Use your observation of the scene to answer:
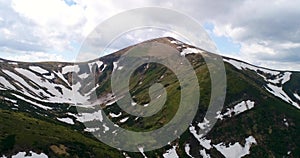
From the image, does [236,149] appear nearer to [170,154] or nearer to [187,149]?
[187,149]

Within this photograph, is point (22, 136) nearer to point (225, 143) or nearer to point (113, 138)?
point (113, 138)

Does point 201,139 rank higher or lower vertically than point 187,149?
higher

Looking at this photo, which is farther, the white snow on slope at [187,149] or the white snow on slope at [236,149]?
the white snow on slope at [236,149]

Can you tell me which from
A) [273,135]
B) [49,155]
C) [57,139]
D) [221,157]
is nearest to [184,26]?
[49,155]

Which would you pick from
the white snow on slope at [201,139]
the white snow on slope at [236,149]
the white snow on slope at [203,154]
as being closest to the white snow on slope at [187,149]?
the white snow on slope at [203,154]

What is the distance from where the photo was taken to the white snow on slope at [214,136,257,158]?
177 m

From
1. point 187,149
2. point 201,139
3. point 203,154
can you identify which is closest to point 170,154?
point 187,149

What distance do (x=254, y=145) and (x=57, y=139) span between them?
100341 mm

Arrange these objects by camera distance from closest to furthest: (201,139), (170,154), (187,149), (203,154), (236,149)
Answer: (170,154), (203,154), (187,149), (236,149), (201,139)

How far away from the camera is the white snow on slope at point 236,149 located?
177 m

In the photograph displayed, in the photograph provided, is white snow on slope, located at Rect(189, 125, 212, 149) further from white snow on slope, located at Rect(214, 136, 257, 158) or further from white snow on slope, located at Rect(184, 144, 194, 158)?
white snow on slope, located at Rect(184, 144, 194, 158)

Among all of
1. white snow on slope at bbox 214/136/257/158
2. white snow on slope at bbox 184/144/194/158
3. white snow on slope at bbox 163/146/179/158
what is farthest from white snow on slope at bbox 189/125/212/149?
white snow on slope at bbox 163/146/179/158

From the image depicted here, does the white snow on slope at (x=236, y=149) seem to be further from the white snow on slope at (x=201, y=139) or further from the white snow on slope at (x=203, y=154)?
the white snow on slope at (x=203, y=154)

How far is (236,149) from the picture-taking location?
182 m
